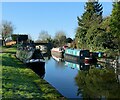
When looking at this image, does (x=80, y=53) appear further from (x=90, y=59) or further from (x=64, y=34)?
(x=64, y=34)

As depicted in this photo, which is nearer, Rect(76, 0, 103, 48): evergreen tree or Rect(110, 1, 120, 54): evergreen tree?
Rect(110, 1, 120, 54): evergreen tree

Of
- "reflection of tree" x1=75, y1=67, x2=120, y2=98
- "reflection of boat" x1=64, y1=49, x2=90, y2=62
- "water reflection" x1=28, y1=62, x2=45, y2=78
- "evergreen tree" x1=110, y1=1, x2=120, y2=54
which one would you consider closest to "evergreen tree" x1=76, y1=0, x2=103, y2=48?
"reflection of boat" x1=64, y1=49, x2=90, y2=62

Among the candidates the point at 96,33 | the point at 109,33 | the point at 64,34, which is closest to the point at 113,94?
the point at 109,33

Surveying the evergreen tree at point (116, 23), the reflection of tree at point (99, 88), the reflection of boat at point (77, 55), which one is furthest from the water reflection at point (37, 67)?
the evergreen tree at point (116, 23)

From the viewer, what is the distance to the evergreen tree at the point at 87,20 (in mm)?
64812

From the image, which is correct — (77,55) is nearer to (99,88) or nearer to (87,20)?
(87,20)

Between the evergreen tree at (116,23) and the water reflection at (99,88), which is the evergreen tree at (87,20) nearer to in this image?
the evergreen tree at (116,23)

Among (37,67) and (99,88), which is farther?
(37,67)

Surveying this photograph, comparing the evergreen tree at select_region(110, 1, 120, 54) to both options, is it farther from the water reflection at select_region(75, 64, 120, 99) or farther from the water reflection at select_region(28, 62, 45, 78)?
the water reflection at select_region(75, 64, 120, 99)

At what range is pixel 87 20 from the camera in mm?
69125

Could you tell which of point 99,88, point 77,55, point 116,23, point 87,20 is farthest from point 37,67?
point 87,20

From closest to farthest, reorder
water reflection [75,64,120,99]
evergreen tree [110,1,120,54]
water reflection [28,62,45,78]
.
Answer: water reflection [75,64,120,99] → water reflection [28,62,45,78] → evergreen tree [110,1,120,54]

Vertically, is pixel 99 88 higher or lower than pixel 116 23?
lower

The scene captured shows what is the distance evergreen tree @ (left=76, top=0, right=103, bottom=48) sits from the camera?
64.8 meters
